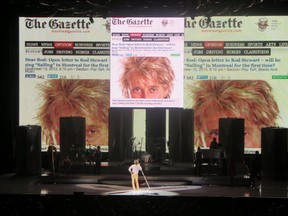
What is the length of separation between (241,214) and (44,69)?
11.6 metres

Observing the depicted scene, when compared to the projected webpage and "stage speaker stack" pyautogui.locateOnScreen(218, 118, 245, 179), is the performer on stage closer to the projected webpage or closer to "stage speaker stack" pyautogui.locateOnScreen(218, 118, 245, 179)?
"stage speaker stack" pyautogui.locateOnScreen(218, 118, 245, 179)

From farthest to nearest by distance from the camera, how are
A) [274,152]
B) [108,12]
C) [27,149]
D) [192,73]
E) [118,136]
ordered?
1. [192,73]
2. [118,136]
3. [27,149]
4. [274,152]
5. [108,12]

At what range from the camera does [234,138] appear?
71.6 ft

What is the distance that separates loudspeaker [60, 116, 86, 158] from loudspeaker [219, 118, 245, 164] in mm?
4025

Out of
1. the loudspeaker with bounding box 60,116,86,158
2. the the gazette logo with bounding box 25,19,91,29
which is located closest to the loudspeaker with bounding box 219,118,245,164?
the loudspeaker with bounding box 60,116,86,158

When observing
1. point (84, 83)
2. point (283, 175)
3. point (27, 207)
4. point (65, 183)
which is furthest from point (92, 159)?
point (27, 207)

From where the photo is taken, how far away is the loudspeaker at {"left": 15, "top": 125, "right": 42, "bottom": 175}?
22.4m

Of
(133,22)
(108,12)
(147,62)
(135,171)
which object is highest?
(108,12)

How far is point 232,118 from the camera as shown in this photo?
71.8ft

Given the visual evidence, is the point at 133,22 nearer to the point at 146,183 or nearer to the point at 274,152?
the point at 146,183

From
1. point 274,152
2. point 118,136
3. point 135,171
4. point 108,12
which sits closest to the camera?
point 135,171

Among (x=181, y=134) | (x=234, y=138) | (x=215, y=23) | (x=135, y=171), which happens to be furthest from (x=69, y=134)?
(x=215, y=23)

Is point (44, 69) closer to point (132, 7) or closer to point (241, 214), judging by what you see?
point (132, 7)

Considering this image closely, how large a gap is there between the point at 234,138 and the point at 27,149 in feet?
18.8
